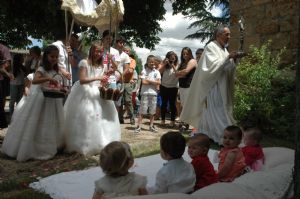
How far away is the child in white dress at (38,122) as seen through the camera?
20.5ft

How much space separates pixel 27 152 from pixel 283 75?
4503 millimetres

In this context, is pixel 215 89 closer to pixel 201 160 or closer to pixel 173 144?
pixel 201 160

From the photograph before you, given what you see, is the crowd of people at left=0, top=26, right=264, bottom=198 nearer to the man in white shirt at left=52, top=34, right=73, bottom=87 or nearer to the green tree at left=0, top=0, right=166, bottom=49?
the man in white shirt at left=52, top=34, right=73, bottom=87

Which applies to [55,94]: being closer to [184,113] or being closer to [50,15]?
[184,113]

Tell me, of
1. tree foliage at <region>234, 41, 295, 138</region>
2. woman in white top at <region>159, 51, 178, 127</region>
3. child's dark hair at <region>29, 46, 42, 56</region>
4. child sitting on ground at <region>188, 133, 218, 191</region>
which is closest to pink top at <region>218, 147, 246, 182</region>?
child sitting on ground at <region>188, 133, 218, 191</region>

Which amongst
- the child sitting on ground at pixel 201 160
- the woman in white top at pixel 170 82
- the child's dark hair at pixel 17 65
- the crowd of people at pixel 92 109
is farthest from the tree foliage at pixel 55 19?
the child sitting on ground at pixel 201 160

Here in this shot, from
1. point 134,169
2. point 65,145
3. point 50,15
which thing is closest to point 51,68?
point 65,145

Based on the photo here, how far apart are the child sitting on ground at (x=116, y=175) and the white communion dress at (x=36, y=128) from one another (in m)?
3.34

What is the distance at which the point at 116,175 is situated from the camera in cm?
316

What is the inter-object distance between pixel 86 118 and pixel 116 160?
3.44m

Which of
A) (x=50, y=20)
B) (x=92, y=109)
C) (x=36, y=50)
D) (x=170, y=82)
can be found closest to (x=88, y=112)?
(x=92, y=109)

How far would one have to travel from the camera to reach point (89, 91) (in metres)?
6.52

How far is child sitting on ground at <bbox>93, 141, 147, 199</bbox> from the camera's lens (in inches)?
122

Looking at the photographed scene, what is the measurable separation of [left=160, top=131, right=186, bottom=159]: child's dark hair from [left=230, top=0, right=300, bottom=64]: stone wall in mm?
5303
